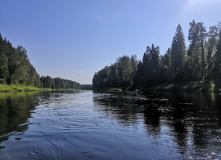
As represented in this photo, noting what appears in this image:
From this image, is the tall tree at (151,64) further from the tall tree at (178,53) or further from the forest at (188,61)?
the tall tree at (178,53)

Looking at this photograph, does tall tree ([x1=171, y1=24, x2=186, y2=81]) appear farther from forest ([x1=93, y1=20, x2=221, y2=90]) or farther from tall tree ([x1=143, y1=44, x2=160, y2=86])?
tall tree ([x1=143, y1=44, x2=160, y2=86])

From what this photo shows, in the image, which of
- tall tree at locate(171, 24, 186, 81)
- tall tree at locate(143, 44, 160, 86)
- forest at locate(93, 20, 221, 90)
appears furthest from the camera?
tall tree at locate(143, 44, 160, 86)

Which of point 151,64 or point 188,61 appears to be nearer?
point 188,61

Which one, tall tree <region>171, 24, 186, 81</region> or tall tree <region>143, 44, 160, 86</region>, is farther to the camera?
tall tree <region>143, 44, 160, 86</region>

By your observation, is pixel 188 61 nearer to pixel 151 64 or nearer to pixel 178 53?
pixel 178 53

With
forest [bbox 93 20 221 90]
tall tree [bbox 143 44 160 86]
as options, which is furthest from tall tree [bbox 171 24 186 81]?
tall tree [bbox 143 44 160 86]

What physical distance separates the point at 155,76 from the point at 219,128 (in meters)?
89.5

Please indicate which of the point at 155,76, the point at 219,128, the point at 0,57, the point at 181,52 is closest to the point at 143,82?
the point at 155,76

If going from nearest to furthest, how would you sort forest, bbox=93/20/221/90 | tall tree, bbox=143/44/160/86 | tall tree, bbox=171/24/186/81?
1. forest, bbox=93/20/221/90
2. tall tree, bbox=171/24/186/81
3. tall tree, bbox=143/44/160/86

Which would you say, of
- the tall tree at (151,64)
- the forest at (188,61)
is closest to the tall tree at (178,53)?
the forest at (188,61)

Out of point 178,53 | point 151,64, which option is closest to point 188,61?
point 178,53

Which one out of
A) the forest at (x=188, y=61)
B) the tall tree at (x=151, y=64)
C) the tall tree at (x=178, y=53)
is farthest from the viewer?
the tall tree at (x=151, y=64)

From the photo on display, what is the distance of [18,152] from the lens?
6969mm

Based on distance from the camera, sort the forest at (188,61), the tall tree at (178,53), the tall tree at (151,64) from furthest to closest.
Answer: the tall tree at (151,64) → the tall tree at (178,53) → the forest at (188,61)
